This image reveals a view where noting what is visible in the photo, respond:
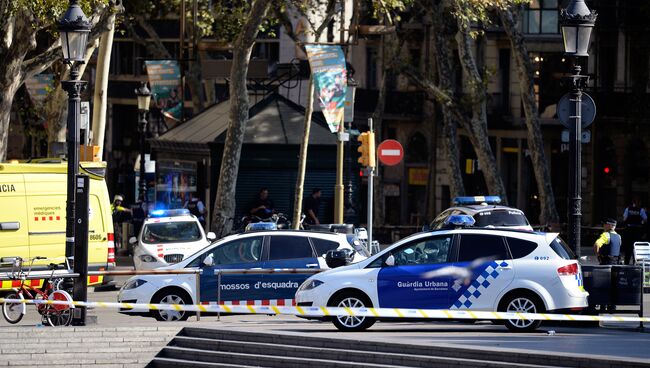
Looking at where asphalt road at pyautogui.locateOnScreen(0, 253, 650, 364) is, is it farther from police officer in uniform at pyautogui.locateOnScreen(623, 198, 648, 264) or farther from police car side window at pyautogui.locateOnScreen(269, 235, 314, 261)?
police officer in uniform at pyautogui.locateOnScreen(623, 198, 648, 264)

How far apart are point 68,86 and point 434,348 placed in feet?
21.6

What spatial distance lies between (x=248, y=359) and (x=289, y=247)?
167 inches

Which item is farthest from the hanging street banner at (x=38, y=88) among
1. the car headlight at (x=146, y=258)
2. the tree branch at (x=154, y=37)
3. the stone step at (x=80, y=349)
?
the stone step at (x=80, y=349)

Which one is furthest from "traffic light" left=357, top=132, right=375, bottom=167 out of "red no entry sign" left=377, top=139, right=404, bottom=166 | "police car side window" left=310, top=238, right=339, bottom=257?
"police car side window" left=310, top=238, right=339, bottom=257

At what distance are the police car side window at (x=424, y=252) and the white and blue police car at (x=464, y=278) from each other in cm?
1

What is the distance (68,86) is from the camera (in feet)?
69.3

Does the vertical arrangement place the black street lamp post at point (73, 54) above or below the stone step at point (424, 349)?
above

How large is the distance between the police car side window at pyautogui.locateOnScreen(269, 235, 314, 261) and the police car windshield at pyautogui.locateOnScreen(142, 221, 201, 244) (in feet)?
26.5

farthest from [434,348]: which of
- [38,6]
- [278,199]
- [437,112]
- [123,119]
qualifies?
[123,119]

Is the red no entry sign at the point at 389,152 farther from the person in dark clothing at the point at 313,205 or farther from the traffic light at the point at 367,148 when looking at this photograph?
the person in dark clothing at the point at 313,205

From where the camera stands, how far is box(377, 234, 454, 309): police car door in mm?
19922

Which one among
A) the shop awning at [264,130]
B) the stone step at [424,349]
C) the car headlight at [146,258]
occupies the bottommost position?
the stone step at [424,349]

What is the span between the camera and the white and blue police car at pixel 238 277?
72.3 ft

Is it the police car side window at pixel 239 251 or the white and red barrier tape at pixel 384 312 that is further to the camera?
the police car side window at pixel 239 251
